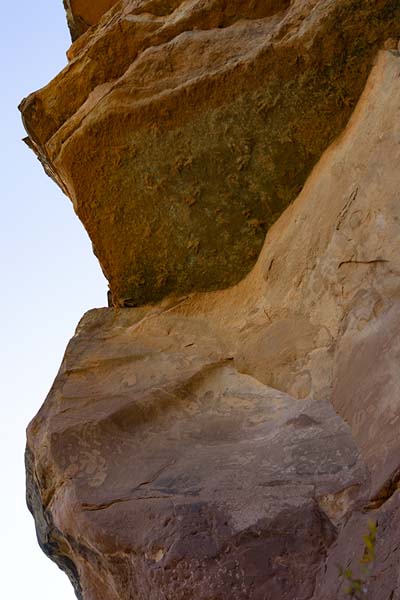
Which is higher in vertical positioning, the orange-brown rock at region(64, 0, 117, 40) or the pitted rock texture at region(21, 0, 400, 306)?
the orange-brown rock at region(64, 0, 117, 40)

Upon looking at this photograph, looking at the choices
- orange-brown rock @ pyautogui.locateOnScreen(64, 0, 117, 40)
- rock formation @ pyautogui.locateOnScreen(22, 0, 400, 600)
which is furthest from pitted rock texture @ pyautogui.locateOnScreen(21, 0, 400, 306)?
orange-brown rock @ pyautogui.locateOnScreen(64, 0, 117, 40)

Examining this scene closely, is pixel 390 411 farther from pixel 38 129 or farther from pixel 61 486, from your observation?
pixel 38 129

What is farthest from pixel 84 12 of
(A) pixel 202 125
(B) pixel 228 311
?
(B) pixel 228 311

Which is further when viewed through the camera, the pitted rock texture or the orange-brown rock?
the orange-brown rock

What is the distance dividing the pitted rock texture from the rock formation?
13 millimetres

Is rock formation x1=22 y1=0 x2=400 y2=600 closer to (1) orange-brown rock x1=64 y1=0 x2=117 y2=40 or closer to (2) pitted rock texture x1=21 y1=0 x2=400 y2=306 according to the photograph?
(2) pitted rock texture x1=21 y1=0 x2=400 y2=306

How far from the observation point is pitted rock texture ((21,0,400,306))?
15.1 ft

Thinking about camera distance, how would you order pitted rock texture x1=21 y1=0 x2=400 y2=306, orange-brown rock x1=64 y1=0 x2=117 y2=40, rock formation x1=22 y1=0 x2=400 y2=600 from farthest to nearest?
orange-brown rock x1=64 y1=0 x2=117 y2=40, pitted rock texture x1=21 y1=0 x2=400 y2=306, rock formation x1=22 y1=0 x2=400 y2=600

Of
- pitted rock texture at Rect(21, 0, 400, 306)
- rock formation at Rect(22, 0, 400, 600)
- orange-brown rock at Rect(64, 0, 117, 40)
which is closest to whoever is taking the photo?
rock formation at Rect(22, 0, 400, 600)

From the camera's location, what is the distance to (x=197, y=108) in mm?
4859

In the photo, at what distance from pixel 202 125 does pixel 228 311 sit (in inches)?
47.2

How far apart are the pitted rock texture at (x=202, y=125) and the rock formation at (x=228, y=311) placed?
0.01 metres

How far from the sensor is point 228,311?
16.2ft

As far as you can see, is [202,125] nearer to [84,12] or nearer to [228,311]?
[228,311]
